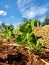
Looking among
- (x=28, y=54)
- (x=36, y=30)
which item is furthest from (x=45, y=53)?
(x=36, y=30)

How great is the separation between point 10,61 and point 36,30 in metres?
5.45

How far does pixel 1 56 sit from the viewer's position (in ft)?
12.0

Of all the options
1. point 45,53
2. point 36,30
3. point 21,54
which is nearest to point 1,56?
point 21,54

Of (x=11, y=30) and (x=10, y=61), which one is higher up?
(x=11, y=30)

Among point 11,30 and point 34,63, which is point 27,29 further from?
point 11,30

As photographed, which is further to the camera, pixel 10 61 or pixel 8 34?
pixel 8 34

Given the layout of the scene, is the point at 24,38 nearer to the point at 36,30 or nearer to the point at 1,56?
the point at 1,56

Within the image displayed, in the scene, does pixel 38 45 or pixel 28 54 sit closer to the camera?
pixel 28 54

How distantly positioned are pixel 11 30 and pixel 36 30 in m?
2.36

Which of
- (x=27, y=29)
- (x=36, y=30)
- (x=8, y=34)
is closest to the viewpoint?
(x=27, y=29)

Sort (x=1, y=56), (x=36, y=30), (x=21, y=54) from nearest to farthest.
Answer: (x=1, y=56) → (x=21, y=54) → (x=36, y=30)

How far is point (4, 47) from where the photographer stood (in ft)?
13.5

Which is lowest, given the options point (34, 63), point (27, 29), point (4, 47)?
point (34, 63)

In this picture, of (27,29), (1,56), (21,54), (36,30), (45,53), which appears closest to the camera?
(1,56)
